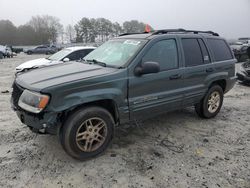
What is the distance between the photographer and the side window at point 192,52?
4.47 m

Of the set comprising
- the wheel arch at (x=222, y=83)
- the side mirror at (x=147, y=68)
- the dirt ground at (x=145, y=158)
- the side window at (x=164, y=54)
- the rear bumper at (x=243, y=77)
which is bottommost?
the dirt ground at (x=145, y=158)

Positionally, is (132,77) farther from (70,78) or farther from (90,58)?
(90,58)

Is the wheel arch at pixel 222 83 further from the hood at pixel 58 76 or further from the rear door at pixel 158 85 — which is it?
the hood at pixel 58 76

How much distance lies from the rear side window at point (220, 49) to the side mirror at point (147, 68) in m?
1.97

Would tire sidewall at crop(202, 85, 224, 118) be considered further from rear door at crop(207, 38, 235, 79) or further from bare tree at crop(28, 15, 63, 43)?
bare tree at crop(28, 15, 63, 43)

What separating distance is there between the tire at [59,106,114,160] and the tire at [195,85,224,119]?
233 centimetres

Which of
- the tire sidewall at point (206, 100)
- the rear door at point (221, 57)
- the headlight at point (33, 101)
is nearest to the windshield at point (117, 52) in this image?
the headlight at point (33, 101)

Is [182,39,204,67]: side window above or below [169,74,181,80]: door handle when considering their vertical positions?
above

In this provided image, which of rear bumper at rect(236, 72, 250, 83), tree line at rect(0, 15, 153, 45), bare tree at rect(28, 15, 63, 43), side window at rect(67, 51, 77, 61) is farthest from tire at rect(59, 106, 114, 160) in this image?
bare tree at rect(28, 15, 63, 43)

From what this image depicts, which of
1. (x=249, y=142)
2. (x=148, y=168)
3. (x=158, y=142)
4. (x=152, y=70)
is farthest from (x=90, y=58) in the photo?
(x=249, y=142)

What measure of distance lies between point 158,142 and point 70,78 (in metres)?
1.88

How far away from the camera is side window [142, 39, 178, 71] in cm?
398

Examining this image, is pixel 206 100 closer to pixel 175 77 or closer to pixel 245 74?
pixel 175 77

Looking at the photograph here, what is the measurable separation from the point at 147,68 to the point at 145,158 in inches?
53.3
